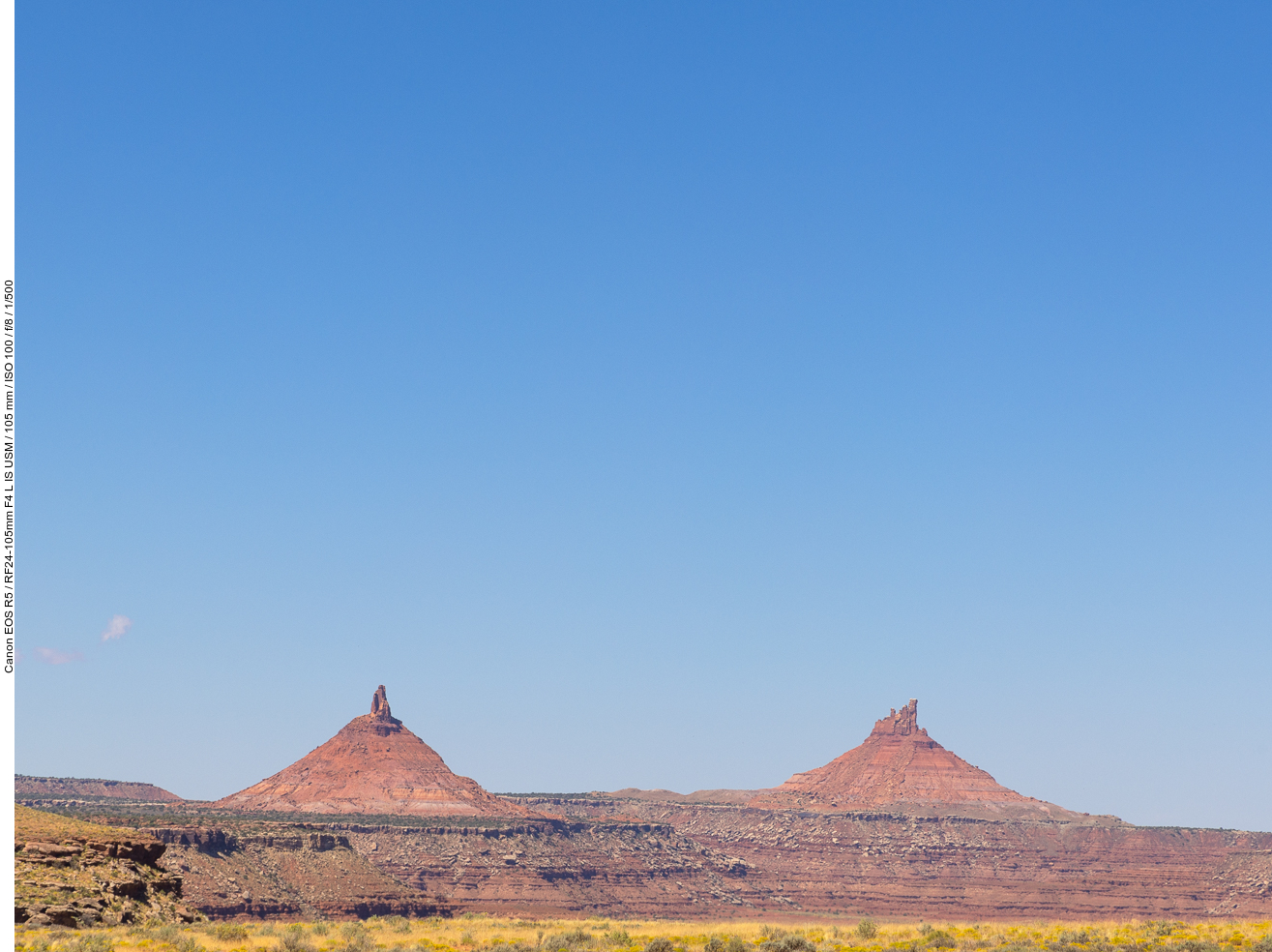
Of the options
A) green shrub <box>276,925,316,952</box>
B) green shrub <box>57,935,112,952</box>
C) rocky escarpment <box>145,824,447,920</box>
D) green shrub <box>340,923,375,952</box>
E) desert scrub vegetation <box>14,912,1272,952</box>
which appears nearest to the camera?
green shrub <box>57,935,112,952</box>

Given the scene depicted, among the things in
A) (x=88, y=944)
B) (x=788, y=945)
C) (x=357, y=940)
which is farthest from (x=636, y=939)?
(x=88, y=944)

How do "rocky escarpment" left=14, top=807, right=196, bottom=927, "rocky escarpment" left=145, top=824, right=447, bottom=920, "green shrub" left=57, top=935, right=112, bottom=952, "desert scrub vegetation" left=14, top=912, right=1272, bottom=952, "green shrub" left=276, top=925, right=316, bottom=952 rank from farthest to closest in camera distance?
1. "rocky escarpment" left=145, top=824, right=447, bottom=920
2. "rocky escarpment" left=14, top=807, right=196, bottom=927
3. "green shrub" left=276, top=925, right=316, bottom=952
4. "desert scrub vegetation" left=14, top=912, right=1272, bottom=952
5. "green shrub" left=57, top=935, right=112, bottom=952

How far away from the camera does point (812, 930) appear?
5294 centimetres

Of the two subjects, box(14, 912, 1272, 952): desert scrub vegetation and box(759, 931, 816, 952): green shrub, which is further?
box(759, 931, 816, 952): green shrub

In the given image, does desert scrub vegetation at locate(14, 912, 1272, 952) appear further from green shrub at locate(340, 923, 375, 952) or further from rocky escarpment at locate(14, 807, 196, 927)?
rocky escarpment at locate(14, 807, 196, 927)

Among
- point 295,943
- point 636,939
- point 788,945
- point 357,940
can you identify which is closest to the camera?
point 295,943

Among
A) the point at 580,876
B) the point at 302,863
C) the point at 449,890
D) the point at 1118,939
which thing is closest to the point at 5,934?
the point at 1118,939

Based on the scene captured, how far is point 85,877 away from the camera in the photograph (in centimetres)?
4894

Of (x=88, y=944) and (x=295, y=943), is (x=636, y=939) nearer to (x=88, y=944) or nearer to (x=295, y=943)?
(x=295, y=943)

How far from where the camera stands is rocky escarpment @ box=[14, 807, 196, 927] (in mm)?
44875

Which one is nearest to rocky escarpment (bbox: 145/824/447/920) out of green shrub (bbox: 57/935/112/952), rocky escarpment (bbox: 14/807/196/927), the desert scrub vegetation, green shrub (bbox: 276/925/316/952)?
rocky escarpment (bbox: 14/807/196/927)

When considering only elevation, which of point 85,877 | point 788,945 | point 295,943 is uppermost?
point 85,877

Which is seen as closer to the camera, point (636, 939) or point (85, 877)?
point (636, 939)

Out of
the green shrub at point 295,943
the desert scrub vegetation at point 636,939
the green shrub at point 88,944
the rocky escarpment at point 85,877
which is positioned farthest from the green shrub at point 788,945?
the rocky escarpment at point 85,877
